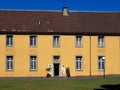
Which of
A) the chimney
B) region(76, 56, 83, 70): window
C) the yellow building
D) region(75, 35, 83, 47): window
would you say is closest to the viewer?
the yellow building

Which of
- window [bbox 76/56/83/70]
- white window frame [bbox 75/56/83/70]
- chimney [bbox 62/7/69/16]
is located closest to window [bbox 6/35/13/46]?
chimney [bbox 62/7/69/16]

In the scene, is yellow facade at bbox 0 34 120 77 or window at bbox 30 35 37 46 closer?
yellow facade at bbox 0 34 120 77

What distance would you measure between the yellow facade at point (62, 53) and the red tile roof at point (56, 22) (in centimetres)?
91

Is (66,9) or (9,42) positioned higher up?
(66,9)

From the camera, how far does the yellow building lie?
60.1 meters

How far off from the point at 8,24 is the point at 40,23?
168 inches

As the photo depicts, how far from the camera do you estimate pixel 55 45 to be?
61406mm

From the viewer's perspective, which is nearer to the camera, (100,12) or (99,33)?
(99,33)

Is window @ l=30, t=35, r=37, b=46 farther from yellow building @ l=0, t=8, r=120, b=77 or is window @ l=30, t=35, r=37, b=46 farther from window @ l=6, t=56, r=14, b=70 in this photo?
window @ l=6, t=56, r=14, b=70

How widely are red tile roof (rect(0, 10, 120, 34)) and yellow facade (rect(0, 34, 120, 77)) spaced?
35.9 inches

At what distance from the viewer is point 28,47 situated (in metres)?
60.6

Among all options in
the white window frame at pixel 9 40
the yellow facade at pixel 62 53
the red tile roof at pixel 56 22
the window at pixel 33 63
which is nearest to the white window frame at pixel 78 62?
the yellow facade at pixel 62 53

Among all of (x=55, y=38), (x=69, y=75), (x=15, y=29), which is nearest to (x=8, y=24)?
(x=15, y=29)

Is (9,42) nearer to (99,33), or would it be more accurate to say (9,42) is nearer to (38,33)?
(38,33)
